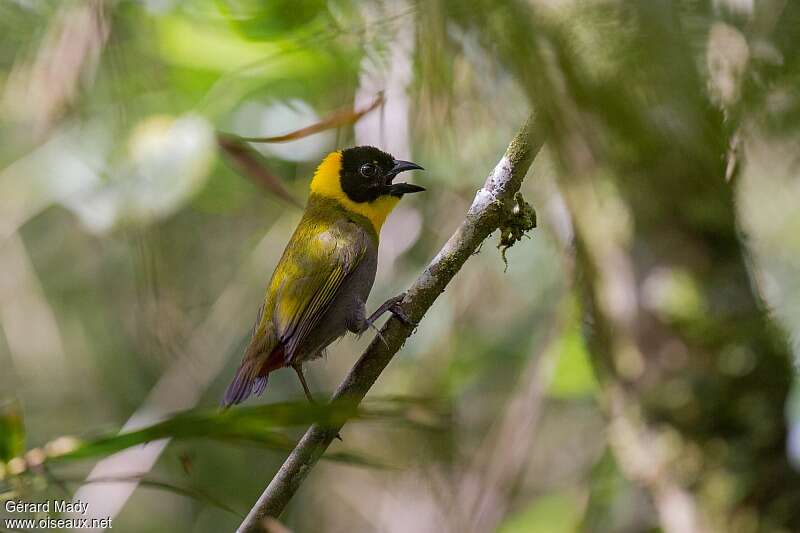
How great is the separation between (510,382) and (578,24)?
175 inches

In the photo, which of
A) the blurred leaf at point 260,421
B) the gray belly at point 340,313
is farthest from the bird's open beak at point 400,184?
the blurred leaf at point 260,421

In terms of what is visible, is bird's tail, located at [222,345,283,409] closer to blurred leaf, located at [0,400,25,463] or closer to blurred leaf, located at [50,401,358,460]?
blurred leaf, located at [0,400,25,463]

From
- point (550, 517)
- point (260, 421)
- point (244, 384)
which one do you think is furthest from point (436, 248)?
point (260, 421)

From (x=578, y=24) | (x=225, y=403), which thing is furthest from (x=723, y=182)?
(x=225, y=403)

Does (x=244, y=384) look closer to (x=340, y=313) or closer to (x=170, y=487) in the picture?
(x=340, y=313)

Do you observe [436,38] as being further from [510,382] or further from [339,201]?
[510,382]

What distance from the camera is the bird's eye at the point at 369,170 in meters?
4.10

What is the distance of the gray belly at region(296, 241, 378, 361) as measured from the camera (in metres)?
3.61

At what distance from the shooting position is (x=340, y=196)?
165 inches

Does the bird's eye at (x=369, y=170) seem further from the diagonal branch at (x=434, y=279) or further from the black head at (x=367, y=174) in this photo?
the diagonal branch at (x=434, y=279)

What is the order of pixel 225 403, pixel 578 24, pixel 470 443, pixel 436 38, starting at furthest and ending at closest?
1. pixel 470 443
2. pixel 225 403
3. pixel 436 38
4. pixel 578 24

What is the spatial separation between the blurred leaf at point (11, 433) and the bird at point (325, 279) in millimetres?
1531

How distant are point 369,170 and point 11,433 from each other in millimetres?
2711

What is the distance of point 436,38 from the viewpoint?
5.58ft
